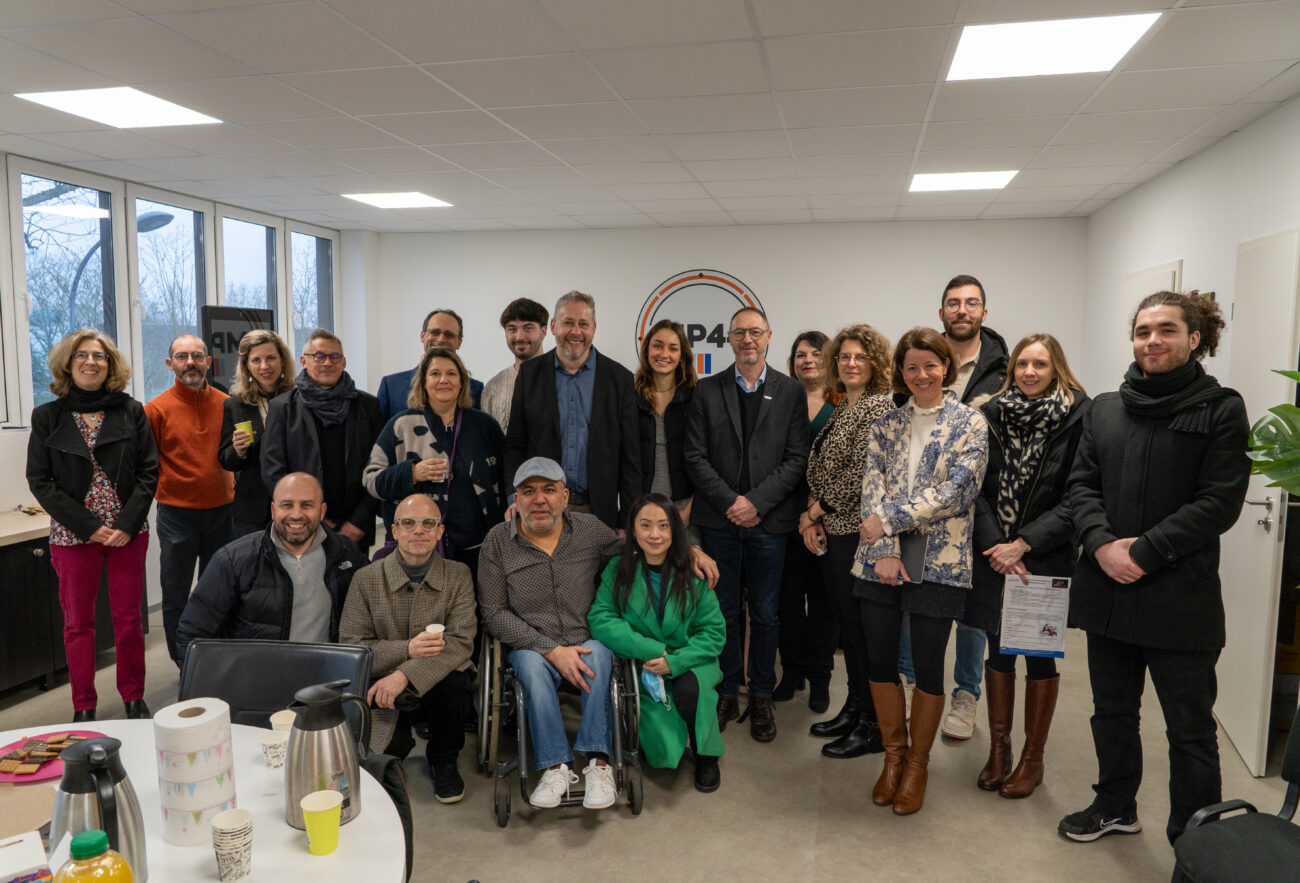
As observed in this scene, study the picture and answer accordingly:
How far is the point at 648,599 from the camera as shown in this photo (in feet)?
10.2

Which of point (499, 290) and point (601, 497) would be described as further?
point (499, 290)

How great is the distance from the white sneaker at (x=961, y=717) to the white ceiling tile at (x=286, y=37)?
3.61 metres

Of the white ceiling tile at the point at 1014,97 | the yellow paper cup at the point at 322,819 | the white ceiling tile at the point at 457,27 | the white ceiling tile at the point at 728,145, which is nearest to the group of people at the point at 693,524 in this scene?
the white ceiling tile at the point at 1014,97

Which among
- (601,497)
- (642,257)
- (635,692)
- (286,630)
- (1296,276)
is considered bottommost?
(635,692)

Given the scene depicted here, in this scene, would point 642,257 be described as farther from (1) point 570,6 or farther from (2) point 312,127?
(1) point 570,6

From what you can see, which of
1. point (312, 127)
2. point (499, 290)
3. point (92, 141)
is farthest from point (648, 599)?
point (499, 290)

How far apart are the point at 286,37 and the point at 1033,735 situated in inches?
150

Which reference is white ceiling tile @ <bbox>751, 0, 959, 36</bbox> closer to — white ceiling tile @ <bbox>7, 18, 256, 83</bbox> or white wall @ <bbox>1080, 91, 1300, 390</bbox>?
white wall @ <bbox>1080, 91, 1300, 390</bbox>

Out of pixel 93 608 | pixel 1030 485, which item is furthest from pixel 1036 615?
pixel 93 608

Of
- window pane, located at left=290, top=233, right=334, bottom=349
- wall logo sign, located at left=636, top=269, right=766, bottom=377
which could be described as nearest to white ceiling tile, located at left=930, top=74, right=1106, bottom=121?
wall logo sign, located at left=636, top=269, right=766, bottom=377

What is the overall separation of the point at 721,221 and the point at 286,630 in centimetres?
552

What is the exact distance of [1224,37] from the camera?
9.72 feet

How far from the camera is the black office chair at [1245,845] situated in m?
1.81

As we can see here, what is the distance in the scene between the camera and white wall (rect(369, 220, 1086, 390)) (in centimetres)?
706
